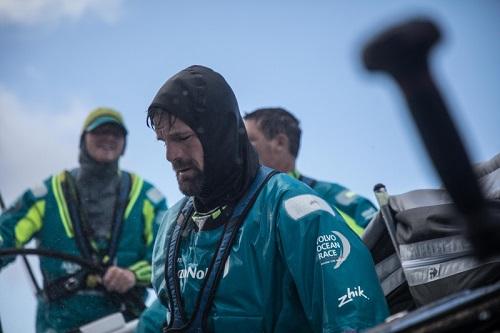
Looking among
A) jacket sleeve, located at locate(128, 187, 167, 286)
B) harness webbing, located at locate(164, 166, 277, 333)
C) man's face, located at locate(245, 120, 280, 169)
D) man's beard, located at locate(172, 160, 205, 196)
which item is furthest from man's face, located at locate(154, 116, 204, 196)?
man's face, located at locate(245, 120, 280, 169)

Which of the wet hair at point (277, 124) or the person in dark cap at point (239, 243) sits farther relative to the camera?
the wet hair at point (277, 124)

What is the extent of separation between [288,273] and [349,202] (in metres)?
3.00

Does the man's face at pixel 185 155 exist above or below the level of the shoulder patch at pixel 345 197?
above

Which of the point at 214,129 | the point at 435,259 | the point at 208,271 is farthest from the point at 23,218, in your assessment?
the point at 435,259

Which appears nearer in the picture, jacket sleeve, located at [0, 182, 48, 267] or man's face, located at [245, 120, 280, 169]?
jacket sleeve, located at [0, 182, 48, 267]

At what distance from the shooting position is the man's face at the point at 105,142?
581cm

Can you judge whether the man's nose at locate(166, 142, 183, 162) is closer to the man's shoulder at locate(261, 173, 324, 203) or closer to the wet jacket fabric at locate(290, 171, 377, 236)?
the man's shoulder at locate(261, 173, 324, 203)

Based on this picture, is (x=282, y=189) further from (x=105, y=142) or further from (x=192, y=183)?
(x=105, y=142)

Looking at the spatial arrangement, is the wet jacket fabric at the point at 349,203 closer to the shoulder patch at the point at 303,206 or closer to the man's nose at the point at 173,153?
the man's nose at the point at 173,153

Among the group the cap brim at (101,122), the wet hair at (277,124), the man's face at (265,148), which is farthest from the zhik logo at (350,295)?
the cap brim at (101,122)

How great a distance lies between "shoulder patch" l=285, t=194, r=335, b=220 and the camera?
101 inches

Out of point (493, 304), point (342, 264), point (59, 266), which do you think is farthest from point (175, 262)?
point (59, 266)

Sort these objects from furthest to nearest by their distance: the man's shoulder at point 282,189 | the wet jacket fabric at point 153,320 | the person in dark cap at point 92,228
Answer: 1. the person in dark cap at point 92,228
2. the wet jacket fabric at point 153,320
3. the man's shoulder at point 282,189

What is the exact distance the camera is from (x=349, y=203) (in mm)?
5469
